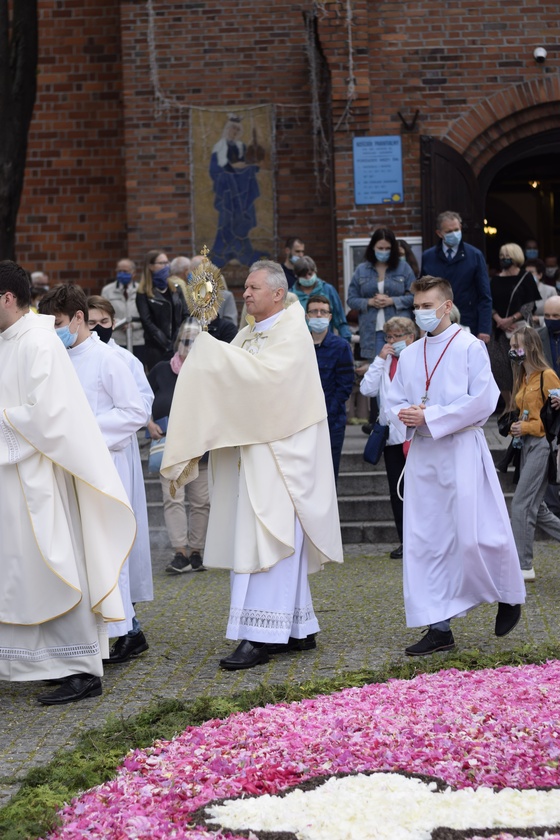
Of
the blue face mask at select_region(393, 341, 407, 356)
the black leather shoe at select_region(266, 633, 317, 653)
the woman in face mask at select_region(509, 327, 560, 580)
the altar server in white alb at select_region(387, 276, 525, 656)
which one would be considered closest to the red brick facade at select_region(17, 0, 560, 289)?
the blue face mask at select_region(393, 341, 407, 356)

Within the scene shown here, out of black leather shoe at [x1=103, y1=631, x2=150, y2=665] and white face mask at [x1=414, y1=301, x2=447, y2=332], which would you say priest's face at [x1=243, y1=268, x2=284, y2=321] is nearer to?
white face mask at [x1=414, y1=301, x2=447, y2=332]

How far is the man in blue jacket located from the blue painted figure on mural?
3.98 meters

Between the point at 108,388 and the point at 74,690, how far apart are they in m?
1.80

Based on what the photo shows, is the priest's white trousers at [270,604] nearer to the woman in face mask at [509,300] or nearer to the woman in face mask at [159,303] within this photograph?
the woman in face mask at [159,303]

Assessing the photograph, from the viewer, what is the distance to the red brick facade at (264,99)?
15609mm

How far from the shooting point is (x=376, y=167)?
51.0ft

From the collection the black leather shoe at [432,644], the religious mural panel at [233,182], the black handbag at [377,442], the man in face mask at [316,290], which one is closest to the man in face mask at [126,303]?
the religious mural panel at [233,182]

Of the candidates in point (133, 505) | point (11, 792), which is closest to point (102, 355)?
point (133, 505)

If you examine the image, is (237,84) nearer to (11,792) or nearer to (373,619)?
(373,619)

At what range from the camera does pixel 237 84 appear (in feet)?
54.6

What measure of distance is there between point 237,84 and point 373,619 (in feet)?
32.9

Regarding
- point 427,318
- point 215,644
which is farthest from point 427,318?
point 215,644

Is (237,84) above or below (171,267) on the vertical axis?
above

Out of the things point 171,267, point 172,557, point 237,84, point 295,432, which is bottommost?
point 172,557
